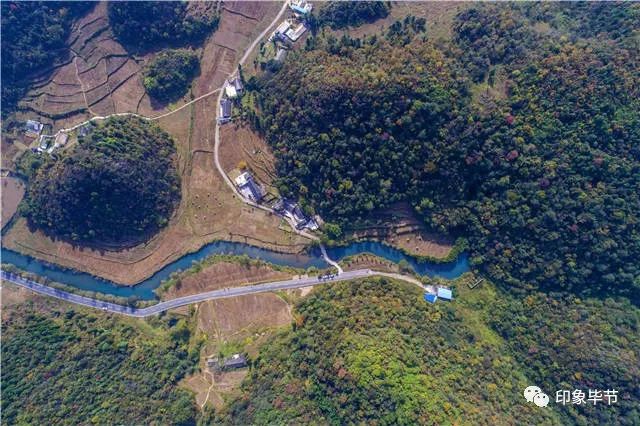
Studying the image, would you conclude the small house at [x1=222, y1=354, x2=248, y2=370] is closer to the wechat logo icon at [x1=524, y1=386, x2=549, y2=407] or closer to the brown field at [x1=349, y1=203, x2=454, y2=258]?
the brown field at [x1=349, y1=203, x2=454, y2=258]

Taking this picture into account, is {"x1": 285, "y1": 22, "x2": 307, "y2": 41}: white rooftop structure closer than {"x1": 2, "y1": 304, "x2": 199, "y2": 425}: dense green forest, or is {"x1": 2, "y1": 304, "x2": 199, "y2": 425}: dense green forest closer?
{"x1": 2, "y1": 304, "x2": 199, "y2": 425}: dense green forest

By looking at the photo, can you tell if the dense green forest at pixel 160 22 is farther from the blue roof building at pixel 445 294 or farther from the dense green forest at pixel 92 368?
the blue roof building at pixel 445 294

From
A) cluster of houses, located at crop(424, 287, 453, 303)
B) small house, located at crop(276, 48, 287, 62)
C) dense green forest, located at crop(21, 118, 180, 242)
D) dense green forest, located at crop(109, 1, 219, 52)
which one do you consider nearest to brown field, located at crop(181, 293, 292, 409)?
dense green forest, located at crop(21, 118, 180, 242)

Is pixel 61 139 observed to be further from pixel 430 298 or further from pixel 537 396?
pixel 537 396

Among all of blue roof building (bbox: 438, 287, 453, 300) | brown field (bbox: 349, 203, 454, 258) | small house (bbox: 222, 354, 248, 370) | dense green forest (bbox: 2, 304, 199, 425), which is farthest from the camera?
brown field (bbox: 349, 203, 454, 258)

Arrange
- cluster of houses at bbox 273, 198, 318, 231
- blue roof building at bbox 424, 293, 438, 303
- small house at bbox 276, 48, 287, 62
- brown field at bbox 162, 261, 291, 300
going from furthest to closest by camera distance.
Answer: small house at bbox 276, 48, 287, 62, cluster of houses at bbox 273, 198, 318, 231, brown field at bbox 162, 261, 291, 300, blue roof building at bbox 424, 293, 438, 303

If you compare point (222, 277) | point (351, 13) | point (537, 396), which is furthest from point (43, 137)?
point (537, 396)

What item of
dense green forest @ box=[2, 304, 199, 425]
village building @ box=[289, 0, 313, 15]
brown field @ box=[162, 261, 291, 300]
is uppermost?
village building @ box=[289, 0, 313, 15]
